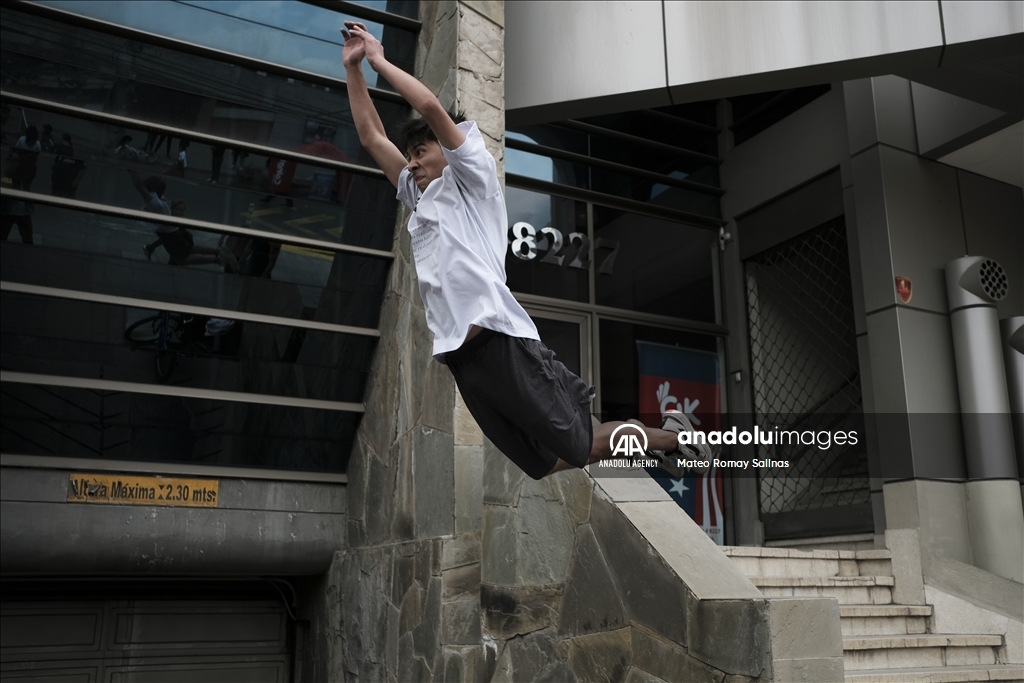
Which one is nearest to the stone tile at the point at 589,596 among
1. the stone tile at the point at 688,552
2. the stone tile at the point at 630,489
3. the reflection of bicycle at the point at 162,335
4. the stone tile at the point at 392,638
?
the stone tile at the point at 630,489

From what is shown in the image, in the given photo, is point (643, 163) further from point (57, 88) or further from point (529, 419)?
point (529, 419)

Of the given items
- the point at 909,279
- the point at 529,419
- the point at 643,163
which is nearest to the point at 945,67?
the point at 909,279

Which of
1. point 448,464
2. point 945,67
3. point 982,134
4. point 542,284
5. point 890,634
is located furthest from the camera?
point 542,284

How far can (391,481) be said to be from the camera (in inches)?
253

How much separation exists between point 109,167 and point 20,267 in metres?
0.91

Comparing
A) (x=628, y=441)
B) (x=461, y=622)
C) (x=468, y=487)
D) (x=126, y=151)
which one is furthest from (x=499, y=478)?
(x=126, y=151)

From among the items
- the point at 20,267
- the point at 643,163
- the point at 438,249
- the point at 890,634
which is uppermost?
the point at 643,163

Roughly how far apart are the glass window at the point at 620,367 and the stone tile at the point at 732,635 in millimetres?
5026

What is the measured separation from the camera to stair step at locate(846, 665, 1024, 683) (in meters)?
4.87

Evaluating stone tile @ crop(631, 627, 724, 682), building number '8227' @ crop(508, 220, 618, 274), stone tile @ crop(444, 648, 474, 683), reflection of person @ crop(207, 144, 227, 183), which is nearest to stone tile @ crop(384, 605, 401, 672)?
stone tile @ crop(444, 648, 474, 683)

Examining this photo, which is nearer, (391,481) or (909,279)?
(391,481)

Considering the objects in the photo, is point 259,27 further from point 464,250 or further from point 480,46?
point 464,250

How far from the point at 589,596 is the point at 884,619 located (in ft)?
9.65

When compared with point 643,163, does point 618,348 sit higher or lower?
lower
